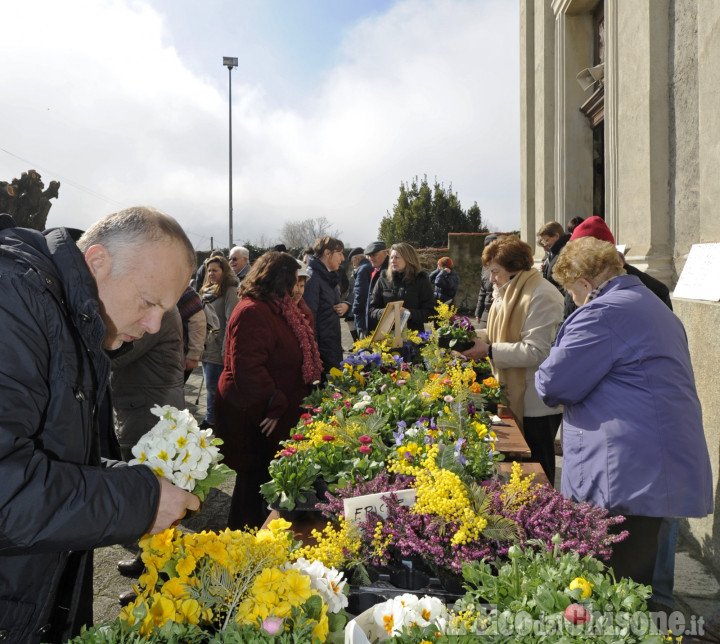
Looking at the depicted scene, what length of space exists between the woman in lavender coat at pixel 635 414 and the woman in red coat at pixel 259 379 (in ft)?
5.66

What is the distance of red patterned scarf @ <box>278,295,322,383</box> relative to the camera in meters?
3.82

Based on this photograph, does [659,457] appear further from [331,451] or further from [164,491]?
[164,491]

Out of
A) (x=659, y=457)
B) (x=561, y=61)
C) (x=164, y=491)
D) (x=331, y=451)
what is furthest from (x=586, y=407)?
(x=561, y=61)

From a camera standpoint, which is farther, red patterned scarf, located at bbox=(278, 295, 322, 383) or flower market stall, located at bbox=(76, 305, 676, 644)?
red patterned scarf, located at bbox=(278, 295, 322, 383)

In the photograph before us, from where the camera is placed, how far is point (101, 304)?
5.05 feet

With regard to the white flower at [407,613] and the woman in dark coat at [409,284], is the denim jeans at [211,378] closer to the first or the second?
the woman in dark coat at [409,284]

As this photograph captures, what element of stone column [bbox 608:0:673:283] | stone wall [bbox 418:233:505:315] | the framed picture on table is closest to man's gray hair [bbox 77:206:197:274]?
the framed picture on table

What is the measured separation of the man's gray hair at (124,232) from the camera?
151 centimetres

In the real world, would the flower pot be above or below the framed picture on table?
below

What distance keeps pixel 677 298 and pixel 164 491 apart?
3.69 m

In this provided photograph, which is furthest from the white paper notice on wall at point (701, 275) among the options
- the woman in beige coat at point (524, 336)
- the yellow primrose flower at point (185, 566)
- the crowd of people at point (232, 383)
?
the yellow primrose flower at point (185, 566)

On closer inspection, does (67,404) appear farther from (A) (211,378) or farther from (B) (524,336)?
(A) (211,378)

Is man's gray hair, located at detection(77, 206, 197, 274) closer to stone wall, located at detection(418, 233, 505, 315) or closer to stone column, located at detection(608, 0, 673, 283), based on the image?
stone column, located at detection(608, 0, 673, 283)

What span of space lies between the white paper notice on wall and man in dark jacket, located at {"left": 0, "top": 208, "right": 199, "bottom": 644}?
3185 millimetres
